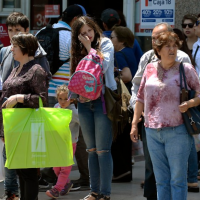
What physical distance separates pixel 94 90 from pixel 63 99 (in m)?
1.08

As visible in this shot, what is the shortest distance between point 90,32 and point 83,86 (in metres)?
0.61

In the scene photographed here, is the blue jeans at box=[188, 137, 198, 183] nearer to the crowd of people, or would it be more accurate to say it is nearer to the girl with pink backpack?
the crowd of people

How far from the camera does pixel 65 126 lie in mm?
5379

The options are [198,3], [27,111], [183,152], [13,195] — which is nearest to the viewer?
[183,152]

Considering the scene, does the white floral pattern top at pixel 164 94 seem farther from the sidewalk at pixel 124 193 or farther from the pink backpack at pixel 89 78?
the sidewalk at pixel 124 193

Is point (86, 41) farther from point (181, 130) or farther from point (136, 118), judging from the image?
point (181, 130)

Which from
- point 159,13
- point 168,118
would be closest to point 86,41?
point 168,118

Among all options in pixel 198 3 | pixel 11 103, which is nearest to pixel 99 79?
pixel 11 103

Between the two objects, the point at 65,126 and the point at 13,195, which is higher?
the point at 65,126

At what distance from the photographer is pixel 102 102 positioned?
18.8ft

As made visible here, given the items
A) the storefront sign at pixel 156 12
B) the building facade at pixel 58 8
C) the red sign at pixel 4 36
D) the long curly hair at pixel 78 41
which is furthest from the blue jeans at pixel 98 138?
the red sign at pixel 4 36

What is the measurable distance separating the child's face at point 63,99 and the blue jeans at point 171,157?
1.76 m

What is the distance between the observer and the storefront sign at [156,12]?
935cm

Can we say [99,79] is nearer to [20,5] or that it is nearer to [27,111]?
[27,111]
